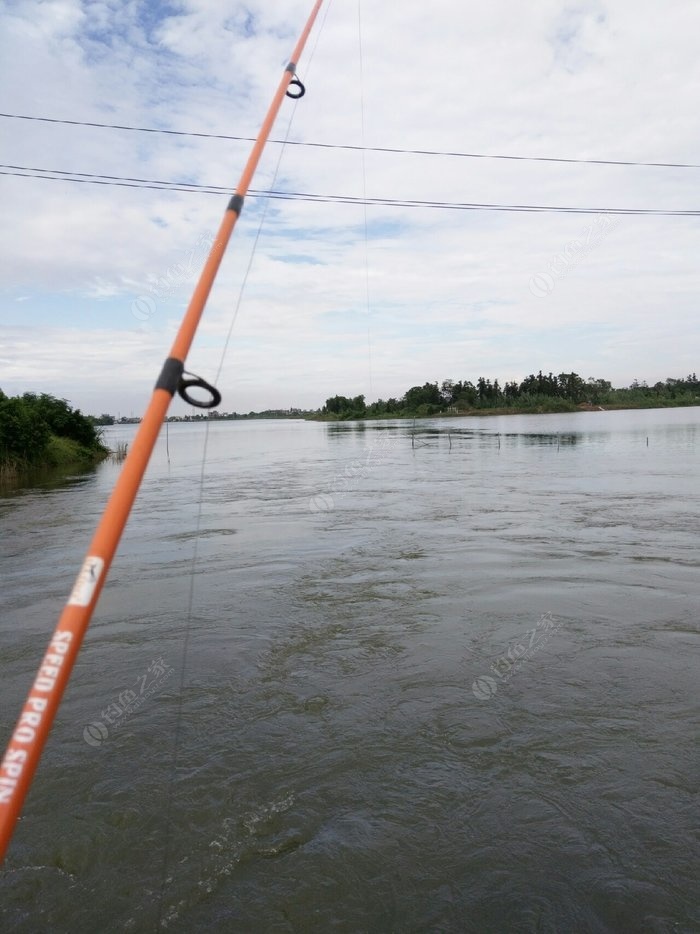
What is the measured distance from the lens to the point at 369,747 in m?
5.05

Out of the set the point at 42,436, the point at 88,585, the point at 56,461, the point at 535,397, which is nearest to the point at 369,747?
the point at 88,585

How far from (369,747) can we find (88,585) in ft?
12.9

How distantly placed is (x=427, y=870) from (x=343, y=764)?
121 centimetres

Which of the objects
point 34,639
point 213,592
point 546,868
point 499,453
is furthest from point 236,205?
point 499,453

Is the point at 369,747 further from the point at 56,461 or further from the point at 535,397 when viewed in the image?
the point at 535,397

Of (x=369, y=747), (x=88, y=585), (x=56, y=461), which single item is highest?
(x=88, y=585)

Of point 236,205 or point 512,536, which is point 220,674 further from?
point 512,536

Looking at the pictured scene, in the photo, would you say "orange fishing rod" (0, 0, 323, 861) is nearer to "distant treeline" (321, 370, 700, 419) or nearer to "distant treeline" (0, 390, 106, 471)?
"distant treeline" (0, 390, 106, 471)

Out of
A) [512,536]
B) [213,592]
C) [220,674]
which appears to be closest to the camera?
[220,674]

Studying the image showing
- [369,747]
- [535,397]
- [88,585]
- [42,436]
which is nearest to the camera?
[88,585]

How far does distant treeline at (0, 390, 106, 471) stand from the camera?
34312 millimetres

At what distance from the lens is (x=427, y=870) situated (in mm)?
3727

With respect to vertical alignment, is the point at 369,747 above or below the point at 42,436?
below

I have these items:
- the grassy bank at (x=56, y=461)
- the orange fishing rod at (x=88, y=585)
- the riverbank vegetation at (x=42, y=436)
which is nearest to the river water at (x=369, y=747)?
the orange fishing rod at (x=88, y=585)
